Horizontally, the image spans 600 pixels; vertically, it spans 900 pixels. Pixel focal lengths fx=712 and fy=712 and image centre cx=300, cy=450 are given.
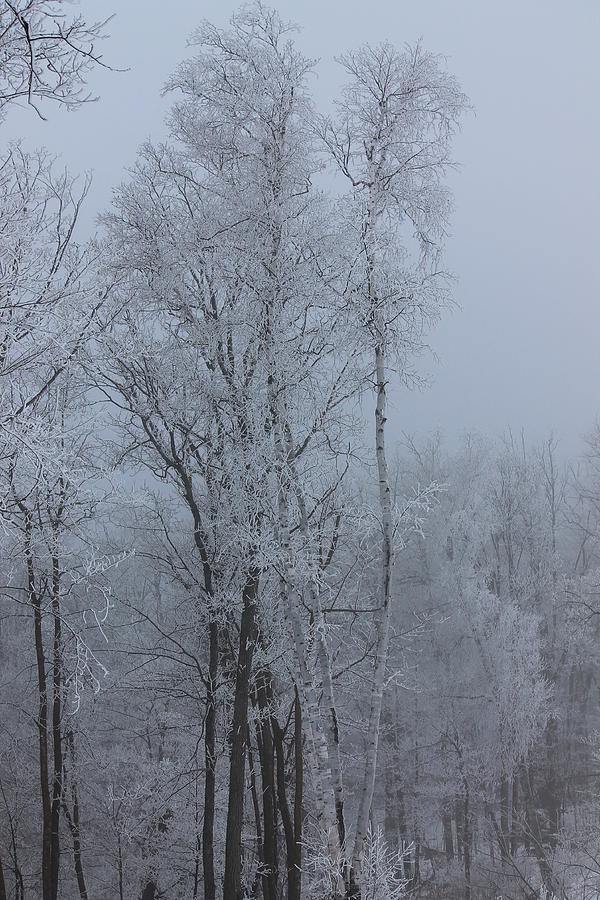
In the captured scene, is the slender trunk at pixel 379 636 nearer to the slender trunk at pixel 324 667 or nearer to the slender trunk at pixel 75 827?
the slender trunk at pixel 324 667

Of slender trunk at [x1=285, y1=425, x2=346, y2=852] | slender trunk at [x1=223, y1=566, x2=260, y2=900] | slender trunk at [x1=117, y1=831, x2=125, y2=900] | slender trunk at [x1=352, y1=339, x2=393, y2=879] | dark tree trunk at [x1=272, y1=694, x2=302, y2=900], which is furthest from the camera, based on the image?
slender trunk at [x1=117, y1=831, x2=125, y2=900]

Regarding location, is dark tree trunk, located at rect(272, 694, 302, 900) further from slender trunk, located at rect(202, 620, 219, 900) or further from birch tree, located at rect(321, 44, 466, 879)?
birch tree, located at rect(321, 44, 466, 879)

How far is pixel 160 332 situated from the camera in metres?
7.87

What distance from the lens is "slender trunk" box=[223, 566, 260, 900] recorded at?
676 cm

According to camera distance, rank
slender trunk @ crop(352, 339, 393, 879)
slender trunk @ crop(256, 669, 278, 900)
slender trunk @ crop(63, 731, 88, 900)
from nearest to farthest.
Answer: slender trunk @ crop(352, 339, 393, 879)
slender trunk @ crop(256, 669, 278, 900)
slender trunk @ crop(63, 731, 88, 900)

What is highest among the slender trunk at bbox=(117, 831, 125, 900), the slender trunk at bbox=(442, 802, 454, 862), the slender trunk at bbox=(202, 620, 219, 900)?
the slender trunk at bbox=(202, 620, 219, 900)

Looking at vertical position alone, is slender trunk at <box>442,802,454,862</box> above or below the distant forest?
below

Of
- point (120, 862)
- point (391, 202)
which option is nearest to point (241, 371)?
point (391, 202)

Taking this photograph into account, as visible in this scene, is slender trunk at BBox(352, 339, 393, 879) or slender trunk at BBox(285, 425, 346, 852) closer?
slender trunk at BBox(352, 339, 393, 879)

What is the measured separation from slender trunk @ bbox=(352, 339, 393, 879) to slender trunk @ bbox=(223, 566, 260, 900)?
1649 mm

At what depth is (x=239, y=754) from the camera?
6.94m

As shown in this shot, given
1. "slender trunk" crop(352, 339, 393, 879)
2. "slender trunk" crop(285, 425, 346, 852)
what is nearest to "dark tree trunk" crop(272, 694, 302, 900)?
"slender trunk" crop(285, 425, 346, 852)

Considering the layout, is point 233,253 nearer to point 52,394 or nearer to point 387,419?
point 387,419

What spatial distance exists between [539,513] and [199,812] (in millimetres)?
14887
